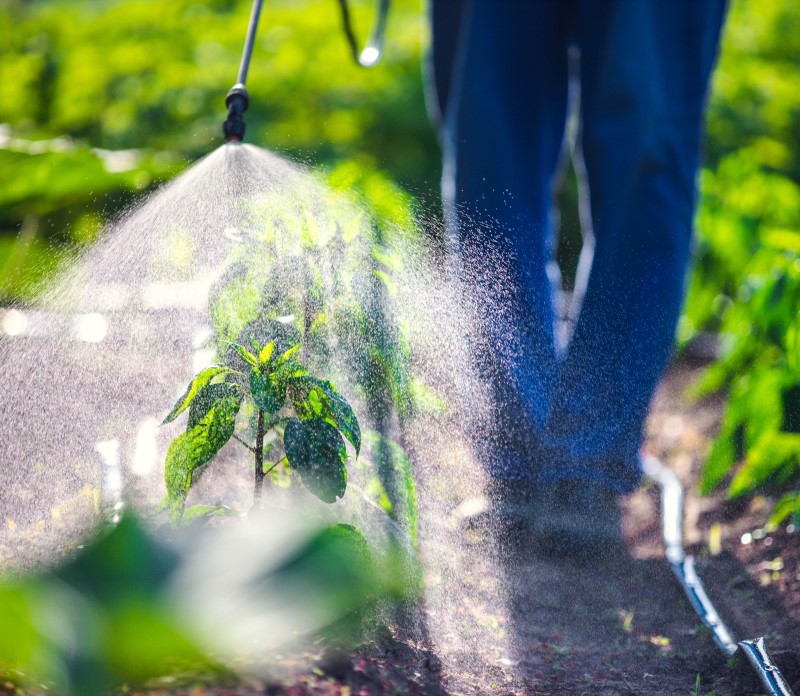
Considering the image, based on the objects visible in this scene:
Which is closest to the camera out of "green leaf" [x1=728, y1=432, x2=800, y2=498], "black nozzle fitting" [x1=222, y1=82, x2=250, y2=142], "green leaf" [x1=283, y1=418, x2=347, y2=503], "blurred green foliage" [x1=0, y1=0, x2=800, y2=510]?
"green leaf" [x1=283, y1=418, x2=347, y2=503]

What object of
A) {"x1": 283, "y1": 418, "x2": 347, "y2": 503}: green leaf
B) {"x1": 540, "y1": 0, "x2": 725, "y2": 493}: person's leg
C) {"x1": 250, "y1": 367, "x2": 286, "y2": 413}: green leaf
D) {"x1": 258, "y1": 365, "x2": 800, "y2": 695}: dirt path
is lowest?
{"x1": 258, "y1": 365, "x2": 800, "y2": 695}: dirt path

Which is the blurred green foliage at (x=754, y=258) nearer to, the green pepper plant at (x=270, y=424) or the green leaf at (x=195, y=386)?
the green pepper plant at (x=270, y=424)

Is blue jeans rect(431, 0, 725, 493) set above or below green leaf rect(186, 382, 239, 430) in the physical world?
above

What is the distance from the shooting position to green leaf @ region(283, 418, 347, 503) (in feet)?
3.43

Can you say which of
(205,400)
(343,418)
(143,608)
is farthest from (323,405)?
(143,608)

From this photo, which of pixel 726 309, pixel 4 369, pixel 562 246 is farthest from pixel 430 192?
pixel 4 369

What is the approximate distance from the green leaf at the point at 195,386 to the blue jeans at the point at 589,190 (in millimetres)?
654

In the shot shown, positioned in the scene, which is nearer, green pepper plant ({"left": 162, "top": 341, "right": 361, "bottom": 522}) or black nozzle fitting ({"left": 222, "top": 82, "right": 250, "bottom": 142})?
green pepper plant ({"left": 162, "top": 341, "right": 361, "bottom": 522})

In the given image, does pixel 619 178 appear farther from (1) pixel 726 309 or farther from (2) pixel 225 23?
(2) pixel 225 23

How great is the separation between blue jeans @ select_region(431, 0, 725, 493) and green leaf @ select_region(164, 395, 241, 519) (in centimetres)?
65

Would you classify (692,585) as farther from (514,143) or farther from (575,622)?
(514,143)

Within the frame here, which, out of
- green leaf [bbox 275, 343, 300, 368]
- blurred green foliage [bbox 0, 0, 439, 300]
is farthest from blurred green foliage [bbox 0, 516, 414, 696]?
blurred green foliage [bbox 0, 0, 439, 300]

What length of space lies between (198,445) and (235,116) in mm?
621

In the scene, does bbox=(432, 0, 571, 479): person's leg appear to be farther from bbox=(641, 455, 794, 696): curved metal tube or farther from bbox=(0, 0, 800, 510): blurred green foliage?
bbox=(0, 0, 800, 510): blurred green foliage
